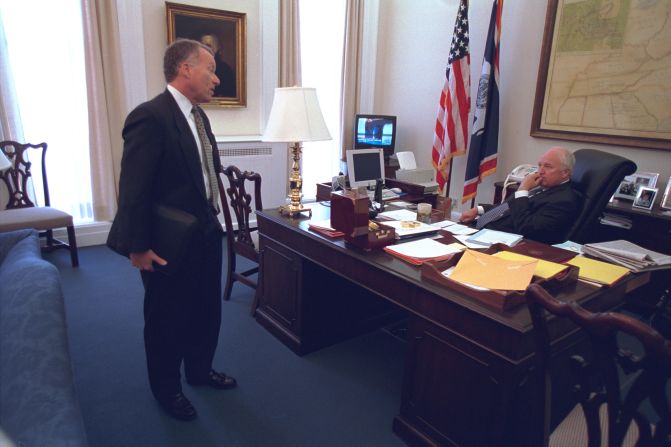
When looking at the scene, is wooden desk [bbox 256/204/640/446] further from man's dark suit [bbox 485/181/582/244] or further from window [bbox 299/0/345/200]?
window [bbox 299/0/345/200]

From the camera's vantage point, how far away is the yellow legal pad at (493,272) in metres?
1.48

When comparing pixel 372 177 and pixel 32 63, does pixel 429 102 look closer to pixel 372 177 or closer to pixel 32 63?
pixel 372 177

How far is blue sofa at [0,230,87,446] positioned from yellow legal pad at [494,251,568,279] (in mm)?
1486

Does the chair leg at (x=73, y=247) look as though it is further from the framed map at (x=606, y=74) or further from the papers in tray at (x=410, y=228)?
the framed map at (x=606, y=74)

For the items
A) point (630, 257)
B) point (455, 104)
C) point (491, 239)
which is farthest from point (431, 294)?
point (455, 104)

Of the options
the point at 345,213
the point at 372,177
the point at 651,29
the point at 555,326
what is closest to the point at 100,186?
the point at 372,177

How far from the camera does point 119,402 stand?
6.60ft

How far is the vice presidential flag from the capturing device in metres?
3.89

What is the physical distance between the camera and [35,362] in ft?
3.89

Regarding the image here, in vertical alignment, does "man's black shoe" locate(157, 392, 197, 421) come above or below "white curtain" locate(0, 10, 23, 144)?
below

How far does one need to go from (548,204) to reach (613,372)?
1549mm

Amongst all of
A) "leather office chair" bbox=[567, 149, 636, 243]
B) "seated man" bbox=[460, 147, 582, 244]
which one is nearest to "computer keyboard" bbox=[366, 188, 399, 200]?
"seated man" bbox=[460, 147, 582, 244]

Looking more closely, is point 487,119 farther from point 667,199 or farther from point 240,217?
point 240,217

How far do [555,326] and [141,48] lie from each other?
3940 millimetres
